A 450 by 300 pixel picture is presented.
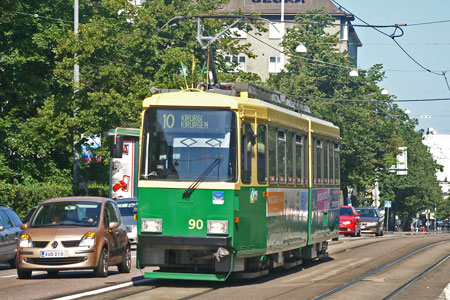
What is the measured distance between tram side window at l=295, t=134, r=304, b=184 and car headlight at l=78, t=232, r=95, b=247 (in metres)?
4.37

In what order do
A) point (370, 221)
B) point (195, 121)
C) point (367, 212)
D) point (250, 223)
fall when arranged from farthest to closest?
1. point (367, 212)
2. point (370, 221)
3. point (250, 223)
4. point (195, 121)

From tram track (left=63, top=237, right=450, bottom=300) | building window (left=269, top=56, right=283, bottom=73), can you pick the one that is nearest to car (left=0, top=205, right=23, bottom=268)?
tram track (left=63, top=237, right=450, bottom=300)

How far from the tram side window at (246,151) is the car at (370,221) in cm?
3514

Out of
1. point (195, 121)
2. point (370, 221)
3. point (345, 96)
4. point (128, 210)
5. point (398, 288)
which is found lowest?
point (398, 288)

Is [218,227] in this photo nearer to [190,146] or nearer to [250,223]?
[250,223]

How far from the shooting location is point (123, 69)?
39750mm

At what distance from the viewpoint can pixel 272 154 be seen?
57.2 feet

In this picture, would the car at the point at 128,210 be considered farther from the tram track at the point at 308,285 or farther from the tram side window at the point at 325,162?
the tram side window at the point at 325,162

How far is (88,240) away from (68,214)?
3.37 ft

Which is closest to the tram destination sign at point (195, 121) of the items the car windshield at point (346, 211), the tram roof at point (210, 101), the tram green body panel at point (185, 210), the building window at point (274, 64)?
the tram roof at point (210, 101)

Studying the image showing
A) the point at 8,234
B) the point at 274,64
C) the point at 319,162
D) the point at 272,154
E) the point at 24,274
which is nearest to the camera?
the point at 272,154

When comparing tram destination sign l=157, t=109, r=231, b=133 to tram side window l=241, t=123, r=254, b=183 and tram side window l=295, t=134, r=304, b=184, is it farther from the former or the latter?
tram side window l=295, t=134, r=304, b=184

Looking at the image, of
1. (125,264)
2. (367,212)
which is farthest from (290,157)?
(367,212)

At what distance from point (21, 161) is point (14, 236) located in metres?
17.8
